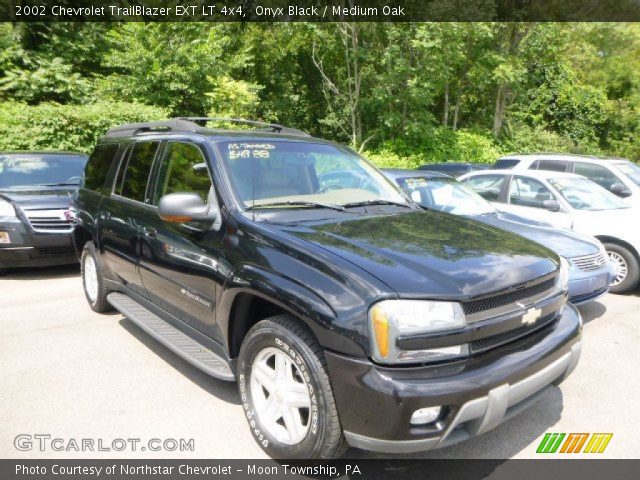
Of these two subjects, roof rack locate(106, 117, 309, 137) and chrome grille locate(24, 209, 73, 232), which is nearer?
roof rack locate(106, 117, 309, 137)

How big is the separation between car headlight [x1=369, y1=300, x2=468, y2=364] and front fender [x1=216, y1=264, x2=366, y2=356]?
0.09 m

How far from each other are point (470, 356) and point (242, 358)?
51.2 inches

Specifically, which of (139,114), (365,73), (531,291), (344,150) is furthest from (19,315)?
(365,73)

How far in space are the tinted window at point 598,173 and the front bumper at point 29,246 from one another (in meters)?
9.43

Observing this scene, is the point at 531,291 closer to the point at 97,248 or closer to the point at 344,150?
the point at 344,150

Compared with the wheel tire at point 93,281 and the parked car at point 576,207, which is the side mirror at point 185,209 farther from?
the parked car at point 576,207

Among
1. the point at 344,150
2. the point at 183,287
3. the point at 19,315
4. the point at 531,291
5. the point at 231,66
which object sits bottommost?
the point at 19,315

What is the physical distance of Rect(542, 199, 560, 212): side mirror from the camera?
6312mm

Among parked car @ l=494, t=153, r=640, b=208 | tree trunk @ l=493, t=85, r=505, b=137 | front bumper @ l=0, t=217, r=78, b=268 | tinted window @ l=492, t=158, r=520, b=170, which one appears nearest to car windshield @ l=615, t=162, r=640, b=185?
parked car @ l=494, t=153, r=640, b=208

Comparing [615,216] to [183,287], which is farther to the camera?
[615,216]

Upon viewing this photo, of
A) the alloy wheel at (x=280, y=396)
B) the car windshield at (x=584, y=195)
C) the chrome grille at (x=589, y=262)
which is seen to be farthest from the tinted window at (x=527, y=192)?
the alloy wheel at (x=280, y=396)

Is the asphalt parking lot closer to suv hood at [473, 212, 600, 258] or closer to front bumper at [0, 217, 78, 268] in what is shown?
suv hood at [473, 212, 600, 258]

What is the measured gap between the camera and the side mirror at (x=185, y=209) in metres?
2.92

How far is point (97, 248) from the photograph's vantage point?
476 cm
